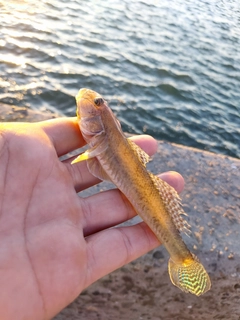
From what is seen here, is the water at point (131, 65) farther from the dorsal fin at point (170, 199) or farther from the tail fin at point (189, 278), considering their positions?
the tail fin at point (189, 278)

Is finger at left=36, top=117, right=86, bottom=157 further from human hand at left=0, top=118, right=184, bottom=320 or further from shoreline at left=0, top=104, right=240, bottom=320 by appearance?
shoreline at left=0, top=104, right=240, bottom=320

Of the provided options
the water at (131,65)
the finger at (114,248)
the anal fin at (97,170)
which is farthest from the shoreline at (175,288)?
the water at (131,65)

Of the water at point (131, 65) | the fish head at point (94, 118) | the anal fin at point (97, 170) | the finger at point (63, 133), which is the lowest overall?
the water at point (131, 65)

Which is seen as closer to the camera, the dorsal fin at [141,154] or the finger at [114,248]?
the finger at [114,248]

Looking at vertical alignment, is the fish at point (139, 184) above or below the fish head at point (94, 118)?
below

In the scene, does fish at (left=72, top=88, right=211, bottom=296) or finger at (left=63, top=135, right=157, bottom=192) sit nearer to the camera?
fish at (left=72, top=88, right=211, bottom=296)

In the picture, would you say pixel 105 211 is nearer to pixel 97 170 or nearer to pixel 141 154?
pixel 97 170

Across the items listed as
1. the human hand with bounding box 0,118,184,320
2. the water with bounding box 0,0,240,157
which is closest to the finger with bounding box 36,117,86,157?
the human hand with bounding box 0,118,184,320

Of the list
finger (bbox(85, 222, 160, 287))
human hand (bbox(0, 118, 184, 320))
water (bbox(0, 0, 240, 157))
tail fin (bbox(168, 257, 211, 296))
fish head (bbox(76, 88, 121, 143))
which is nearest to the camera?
human hand (bbox(0, 118, 184, 320))
